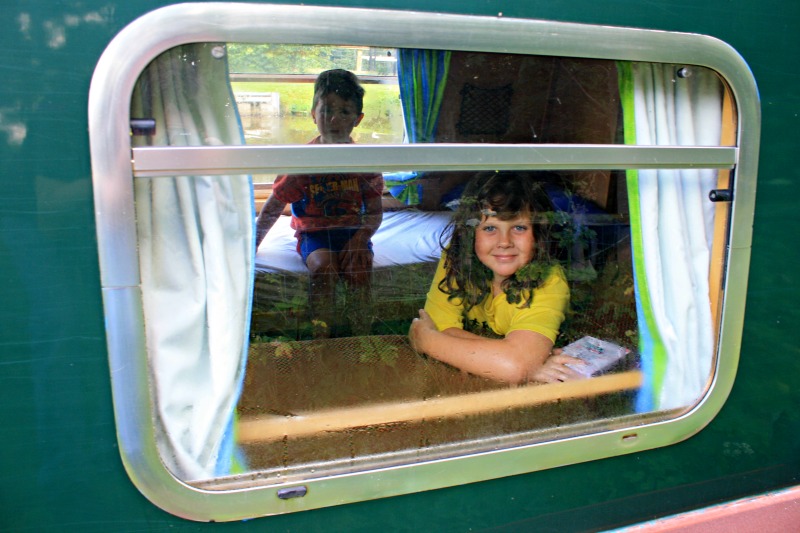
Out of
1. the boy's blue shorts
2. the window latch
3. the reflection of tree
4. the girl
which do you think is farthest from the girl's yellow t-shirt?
the window latch

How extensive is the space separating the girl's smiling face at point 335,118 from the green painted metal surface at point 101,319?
0.22m

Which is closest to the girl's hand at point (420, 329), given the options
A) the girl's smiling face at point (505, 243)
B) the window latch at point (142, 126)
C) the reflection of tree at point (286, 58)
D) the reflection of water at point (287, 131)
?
the girl's smiling face at point (505, 243)

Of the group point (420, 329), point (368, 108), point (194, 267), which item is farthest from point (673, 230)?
point (194, 267)

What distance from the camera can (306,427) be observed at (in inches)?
70.4

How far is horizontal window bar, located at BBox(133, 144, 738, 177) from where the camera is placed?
1.41 meters

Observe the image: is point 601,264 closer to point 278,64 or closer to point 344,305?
point 344,305

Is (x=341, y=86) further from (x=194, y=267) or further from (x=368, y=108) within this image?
(x=194, y=267)

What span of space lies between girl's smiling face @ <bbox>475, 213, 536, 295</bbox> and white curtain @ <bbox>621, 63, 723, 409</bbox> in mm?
322

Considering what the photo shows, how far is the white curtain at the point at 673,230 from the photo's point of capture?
186 centimetres

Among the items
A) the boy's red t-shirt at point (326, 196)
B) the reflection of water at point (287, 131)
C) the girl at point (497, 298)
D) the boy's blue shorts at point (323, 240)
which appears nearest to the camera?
the reflection of water at point (287, 131)

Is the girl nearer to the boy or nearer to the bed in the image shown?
the bed

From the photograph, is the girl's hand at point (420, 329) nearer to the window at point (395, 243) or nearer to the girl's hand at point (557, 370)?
the window at point (395, 243)

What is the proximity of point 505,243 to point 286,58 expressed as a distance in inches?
36.9

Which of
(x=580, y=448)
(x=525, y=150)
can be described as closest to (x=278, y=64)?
(x=525, y=150)
